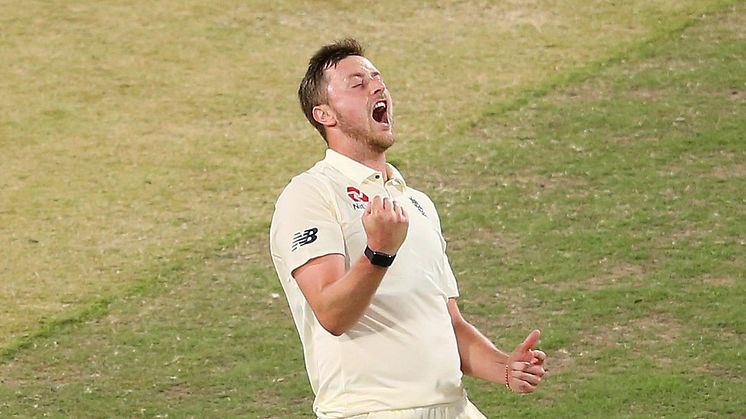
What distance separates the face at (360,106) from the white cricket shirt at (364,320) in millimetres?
123

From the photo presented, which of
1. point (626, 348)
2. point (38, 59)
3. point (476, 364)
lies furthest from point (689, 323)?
point (38, 59)

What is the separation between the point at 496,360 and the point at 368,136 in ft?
2.36

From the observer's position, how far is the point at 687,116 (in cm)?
891

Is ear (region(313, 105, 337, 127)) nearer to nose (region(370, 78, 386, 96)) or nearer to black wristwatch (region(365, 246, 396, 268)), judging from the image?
nose (region(370, 78, 386, 96))

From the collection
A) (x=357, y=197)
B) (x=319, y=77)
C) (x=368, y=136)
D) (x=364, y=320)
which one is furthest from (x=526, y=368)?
(x=319, y=77)

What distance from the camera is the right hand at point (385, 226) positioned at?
3414 mm

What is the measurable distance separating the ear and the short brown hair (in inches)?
0.6

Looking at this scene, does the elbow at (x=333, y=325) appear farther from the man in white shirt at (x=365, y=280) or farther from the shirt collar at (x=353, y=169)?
the shirt collar at (x=353, y=169)

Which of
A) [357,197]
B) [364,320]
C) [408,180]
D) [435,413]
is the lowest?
[408,180]

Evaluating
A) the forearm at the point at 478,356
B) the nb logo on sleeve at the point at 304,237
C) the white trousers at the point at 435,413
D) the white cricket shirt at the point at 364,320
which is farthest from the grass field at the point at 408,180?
the nb logo on sleeve at the point at 304,237

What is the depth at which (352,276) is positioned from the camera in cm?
347

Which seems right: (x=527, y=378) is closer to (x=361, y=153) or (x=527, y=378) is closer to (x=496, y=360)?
(x=496, y=360)

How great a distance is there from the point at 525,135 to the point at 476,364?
493 cm

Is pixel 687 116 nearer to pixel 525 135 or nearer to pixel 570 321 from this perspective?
pixel 525 135
